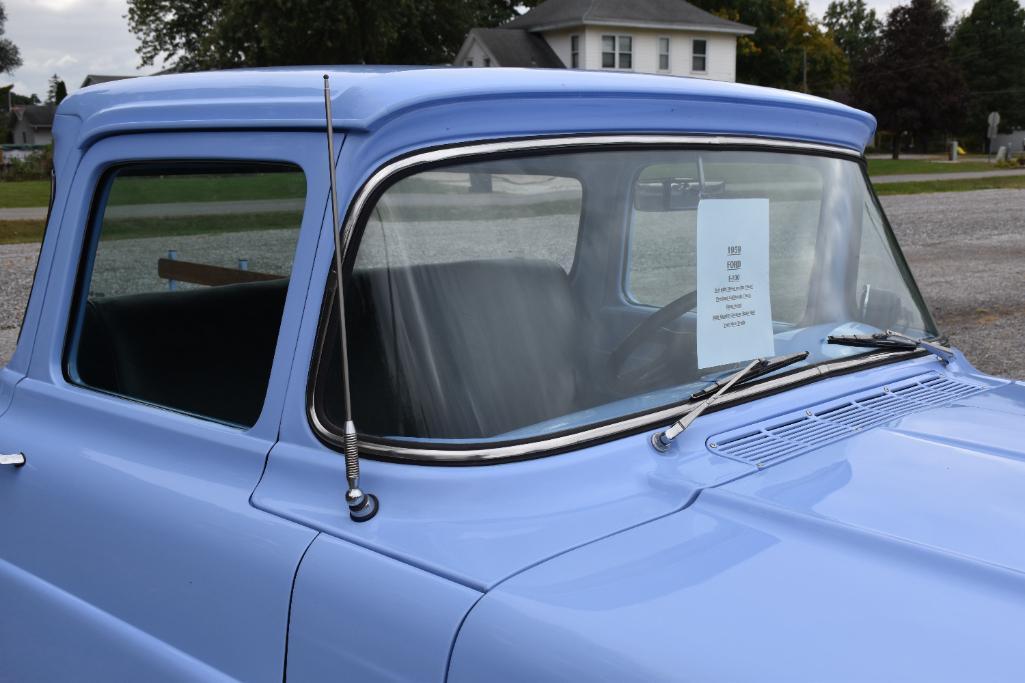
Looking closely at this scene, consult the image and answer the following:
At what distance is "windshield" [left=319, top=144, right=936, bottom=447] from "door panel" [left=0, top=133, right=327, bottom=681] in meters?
0.16

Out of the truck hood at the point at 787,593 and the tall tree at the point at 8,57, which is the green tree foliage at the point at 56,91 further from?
the truck hood at the point at 787,593

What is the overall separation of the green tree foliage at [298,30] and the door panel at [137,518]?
34.4 metres

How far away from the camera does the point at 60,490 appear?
2068 mm

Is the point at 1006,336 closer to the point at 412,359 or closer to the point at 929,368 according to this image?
the point at 929,368

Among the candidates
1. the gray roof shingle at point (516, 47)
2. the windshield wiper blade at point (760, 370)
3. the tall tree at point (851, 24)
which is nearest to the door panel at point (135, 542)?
the windshield wiper blade at point (760, 370)

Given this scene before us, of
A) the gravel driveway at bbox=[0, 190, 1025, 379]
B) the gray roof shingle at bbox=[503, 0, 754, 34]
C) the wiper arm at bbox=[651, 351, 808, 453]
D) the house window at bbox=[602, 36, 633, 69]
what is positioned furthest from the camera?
the house window at bbox=[602, 36, 633, 69]

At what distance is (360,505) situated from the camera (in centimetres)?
161

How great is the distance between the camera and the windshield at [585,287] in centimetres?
174

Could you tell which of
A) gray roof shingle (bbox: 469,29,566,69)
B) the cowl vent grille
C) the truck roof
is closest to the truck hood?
the cowl vent grille

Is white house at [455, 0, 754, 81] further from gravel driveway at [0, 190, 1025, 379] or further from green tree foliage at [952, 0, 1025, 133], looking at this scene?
green tree foliage at [952, 0, 1025, 133]

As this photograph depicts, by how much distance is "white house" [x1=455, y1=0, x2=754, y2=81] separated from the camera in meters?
44.8

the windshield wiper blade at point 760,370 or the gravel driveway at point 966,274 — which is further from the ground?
the windshield wiper blade at point 760,370

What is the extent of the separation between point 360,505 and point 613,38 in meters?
47.3

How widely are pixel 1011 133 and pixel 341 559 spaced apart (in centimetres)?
8209
